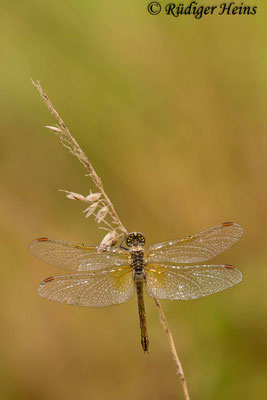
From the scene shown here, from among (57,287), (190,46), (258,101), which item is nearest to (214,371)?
(57,287)

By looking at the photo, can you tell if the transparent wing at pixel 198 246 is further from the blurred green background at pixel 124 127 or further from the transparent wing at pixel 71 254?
the blurred green background at pixel 124 127

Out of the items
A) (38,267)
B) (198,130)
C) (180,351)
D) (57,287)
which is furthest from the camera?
(198,130)

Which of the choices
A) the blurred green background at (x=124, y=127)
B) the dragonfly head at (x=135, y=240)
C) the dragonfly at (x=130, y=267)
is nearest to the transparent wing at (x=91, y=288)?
the dragonfly at (x=130, y=267)

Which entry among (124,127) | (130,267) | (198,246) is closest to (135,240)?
(130,267)

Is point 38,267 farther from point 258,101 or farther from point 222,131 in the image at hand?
point 258,101

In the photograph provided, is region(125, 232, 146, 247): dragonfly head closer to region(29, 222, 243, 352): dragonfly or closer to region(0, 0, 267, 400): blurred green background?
region(29, 222, 243, 352): dragonfly

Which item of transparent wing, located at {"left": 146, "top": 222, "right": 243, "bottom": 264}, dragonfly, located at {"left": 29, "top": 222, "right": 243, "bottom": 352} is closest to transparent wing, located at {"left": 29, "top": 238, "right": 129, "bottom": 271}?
dragonfly, located at {"left": 29, "top": 222, "right": 243, "bottom": 352}
